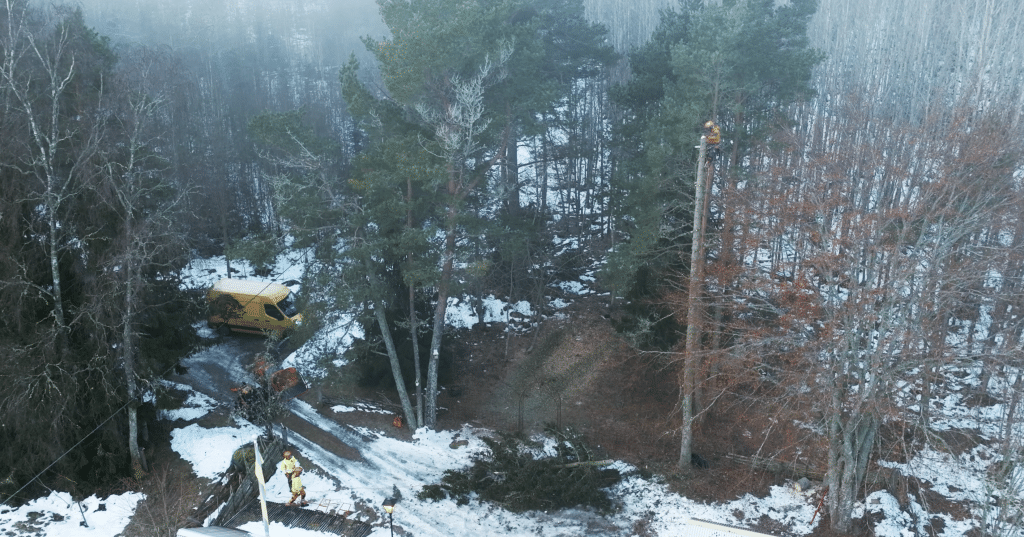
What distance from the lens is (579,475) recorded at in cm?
1477

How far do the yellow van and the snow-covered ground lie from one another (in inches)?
242

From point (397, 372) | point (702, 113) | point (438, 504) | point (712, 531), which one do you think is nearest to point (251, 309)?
point (397, 372)

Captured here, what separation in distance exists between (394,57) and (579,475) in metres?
10.6

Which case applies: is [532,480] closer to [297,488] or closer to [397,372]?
[297,488]

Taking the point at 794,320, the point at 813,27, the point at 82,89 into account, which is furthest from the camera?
the point at 813,27

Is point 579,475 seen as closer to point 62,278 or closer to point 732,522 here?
point 732,522

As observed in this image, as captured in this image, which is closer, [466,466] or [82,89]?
[82,89]

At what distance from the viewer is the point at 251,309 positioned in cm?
2308

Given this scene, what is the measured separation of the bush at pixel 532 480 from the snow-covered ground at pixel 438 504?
241mm

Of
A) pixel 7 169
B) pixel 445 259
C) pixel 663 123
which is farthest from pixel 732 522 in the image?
pixel 7 169

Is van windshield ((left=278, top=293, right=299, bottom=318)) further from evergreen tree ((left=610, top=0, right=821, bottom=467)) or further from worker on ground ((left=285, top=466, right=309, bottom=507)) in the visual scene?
evergreen tree ((left=610, top=0, right=821, bottom=467))

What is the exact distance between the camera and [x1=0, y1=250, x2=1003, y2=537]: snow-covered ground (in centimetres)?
1360

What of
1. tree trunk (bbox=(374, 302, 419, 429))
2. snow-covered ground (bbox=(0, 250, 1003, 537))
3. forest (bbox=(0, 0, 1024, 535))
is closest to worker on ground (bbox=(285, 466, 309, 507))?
snow-covered ground (bbox=(0, 250, 1003, 537))

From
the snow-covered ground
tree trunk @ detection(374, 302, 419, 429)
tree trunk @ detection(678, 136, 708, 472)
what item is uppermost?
tree trunk @ detection(678, 136, 708, 472)
